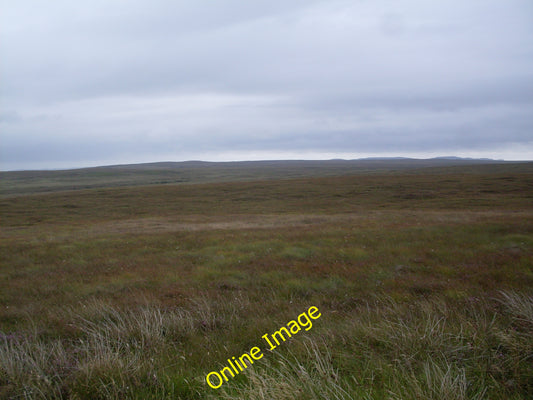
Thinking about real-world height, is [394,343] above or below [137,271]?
above

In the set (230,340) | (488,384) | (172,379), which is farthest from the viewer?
(230,340)

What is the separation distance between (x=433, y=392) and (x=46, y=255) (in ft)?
49.1

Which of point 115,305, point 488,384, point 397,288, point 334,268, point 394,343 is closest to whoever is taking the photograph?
point 488,384

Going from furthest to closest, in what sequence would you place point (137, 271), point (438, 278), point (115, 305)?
point (137, 271), point (438, 278), point (115, 305)

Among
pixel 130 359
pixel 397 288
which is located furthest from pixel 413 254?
pixel 130 359

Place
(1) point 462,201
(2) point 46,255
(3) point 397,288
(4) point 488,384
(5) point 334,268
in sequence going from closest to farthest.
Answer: (4) point 488,384, (3) point 397,288, (5) point 334,268, (2) point 46,255, (1) point 462,201

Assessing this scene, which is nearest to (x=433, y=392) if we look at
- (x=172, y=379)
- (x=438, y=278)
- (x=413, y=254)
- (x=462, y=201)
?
(x=172, y=379)

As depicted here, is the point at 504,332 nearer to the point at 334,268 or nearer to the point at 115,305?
the point at 334,268

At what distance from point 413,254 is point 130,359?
9.27 m

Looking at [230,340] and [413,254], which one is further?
[413,254]

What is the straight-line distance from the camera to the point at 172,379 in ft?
12.7

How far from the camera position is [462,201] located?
3584 cm

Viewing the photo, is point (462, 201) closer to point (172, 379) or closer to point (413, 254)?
point (413, 254)

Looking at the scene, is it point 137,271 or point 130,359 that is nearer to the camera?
point 130,359
